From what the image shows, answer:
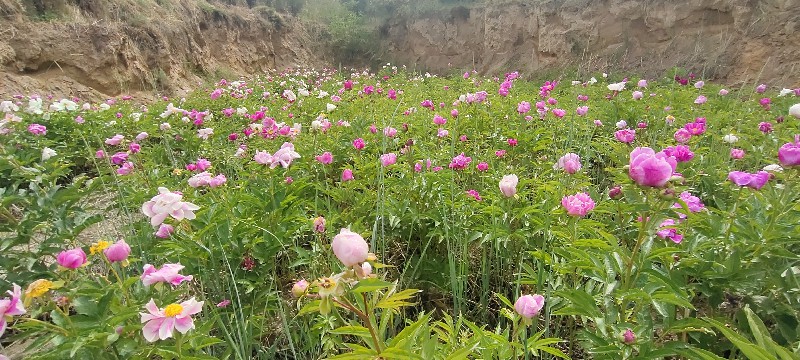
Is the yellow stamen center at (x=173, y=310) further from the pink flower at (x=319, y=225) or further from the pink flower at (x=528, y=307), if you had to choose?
the pink flower at (x=528, y=307)

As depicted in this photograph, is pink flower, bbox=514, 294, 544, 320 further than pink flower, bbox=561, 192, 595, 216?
No

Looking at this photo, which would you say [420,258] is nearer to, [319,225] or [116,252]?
[319,225]

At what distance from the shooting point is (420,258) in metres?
1.79

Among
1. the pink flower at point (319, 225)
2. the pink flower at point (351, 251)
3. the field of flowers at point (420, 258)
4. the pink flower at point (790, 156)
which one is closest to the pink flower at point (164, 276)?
the field of flowers at point (420, 258)

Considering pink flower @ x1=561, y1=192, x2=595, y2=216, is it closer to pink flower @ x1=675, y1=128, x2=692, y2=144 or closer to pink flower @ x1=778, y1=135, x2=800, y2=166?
pink flower @ x1=778, y1=135, x2=800, y2=166

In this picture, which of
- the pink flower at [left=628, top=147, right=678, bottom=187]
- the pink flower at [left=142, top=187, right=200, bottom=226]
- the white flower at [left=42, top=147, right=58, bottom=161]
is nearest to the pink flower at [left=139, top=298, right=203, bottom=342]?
the pink flower at [left=142, top=187, right=200, bottom=226]

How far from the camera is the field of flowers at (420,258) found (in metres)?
1.04

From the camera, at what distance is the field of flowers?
1.04 metres

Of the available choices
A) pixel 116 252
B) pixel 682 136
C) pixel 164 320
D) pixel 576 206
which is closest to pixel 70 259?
pixel 116 252

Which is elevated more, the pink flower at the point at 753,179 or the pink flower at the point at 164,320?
the pink flower at the point at 753,179

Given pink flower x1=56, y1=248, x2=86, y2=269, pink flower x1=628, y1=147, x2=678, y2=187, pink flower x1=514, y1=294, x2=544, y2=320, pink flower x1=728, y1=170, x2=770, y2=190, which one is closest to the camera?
pink flower x1=628, y1=147, x2=678, y2=187

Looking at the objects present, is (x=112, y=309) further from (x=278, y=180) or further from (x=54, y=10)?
(x=54, y=10)

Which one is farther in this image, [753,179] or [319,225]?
[319,225]

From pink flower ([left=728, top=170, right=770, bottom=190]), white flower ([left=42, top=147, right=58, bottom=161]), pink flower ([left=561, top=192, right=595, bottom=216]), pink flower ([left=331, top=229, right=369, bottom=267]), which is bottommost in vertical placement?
white flower ([left=42, top=147, right=58, bottom=161])
